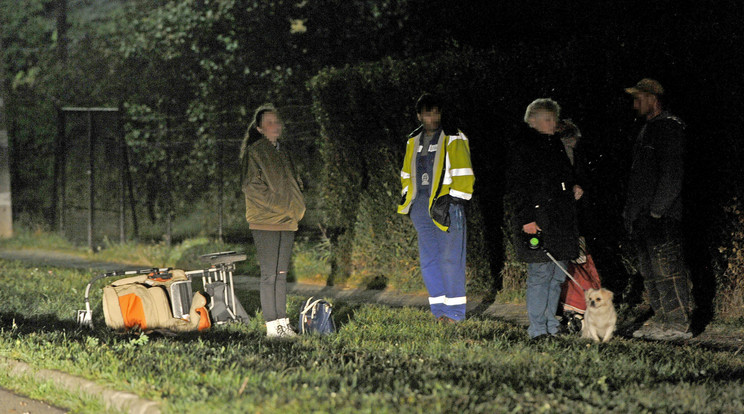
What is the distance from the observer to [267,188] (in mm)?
7023

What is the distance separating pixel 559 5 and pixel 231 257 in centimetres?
593

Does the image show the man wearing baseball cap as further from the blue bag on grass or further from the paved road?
the paved road

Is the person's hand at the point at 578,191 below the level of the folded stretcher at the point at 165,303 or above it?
above

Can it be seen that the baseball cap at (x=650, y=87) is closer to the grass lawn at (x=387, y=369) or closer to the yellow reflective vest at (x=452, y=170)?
the yellow reflective vest at (x=452, y=170)

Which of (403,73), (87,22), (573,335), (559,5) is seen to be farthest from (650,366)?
(87,22)

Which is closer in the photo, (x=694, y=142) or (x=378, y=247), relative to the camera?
(x=694, y=142)

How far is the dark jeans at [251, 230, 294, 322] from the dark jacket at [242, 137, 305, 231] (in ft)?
0.29

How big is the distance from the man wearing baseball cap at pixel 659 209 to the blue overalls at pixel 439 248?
1.33 m

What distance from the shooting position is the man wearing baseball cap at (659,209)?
6.59 meters

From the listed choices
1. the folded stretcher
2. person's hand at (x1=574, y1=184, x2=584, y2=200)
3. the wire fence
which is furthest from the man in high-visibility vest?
the wire fence

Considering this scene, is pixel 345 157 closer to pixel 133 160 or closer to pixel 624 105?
pixel 624 105

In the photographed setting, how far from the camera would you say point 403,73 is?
30.8 ft

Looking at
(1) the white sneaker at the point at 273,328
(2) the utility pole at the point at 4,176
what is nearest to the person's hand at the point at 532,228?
(1) the white sneaker at the point at 273,328

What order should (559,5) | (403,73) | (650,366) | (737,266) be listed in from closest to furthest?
(650,366)
(737,266)
(403,73)
(559,5)
